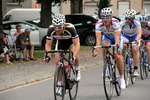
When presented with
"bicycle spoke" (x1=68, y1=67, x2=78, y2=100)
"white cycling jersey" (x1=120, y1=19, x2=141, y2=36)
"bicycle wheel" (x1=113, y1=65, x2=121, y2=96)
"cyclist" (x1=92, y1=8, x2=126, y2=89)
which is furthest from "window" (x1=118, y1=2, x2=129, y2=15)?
"bicycle spoke" (x1=68, y1=67, x2=78, y2=100)

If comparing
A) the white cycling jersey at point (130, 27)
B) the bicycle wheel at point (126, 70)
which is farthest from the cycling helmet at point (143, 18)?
the bicycle wheel at point (126, 70)

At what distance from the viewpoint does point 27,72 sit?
13.1 m

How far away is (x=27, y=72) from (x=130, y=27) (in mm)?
3845

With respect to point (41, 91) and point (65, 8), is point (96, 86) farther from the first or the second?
point (65, 8)

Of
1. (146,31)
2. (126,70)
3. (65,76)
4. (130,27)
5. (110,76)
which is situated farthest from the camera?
(146,31)

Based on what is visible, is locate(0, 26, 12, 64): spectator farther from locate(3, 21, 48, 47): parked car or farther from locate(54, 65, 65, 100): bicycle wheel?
locate(54, 65, 65, 100): bicycle wheel

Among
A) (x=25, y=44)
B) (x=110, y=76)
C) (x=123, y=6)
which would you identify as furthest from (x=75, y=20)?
(x=123, y=6)

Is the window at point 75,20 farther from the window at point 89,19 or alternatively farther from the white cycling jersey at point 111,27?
the white cycling jersey at point 111,27

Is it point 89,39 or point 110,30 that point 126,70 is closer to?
point 110,30

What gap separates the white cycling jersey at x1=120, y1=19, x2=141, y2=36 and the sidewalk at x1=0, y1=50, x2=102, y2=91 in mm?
2762

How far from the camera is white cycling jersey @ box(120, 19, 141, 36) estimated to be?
1068 centimetres

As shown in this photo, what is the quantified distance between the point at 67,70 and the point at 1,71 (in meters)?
5.48

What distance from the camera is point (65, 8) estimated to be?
5556 cm

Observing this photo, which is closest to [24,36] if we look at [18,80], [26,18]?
[18,80]
